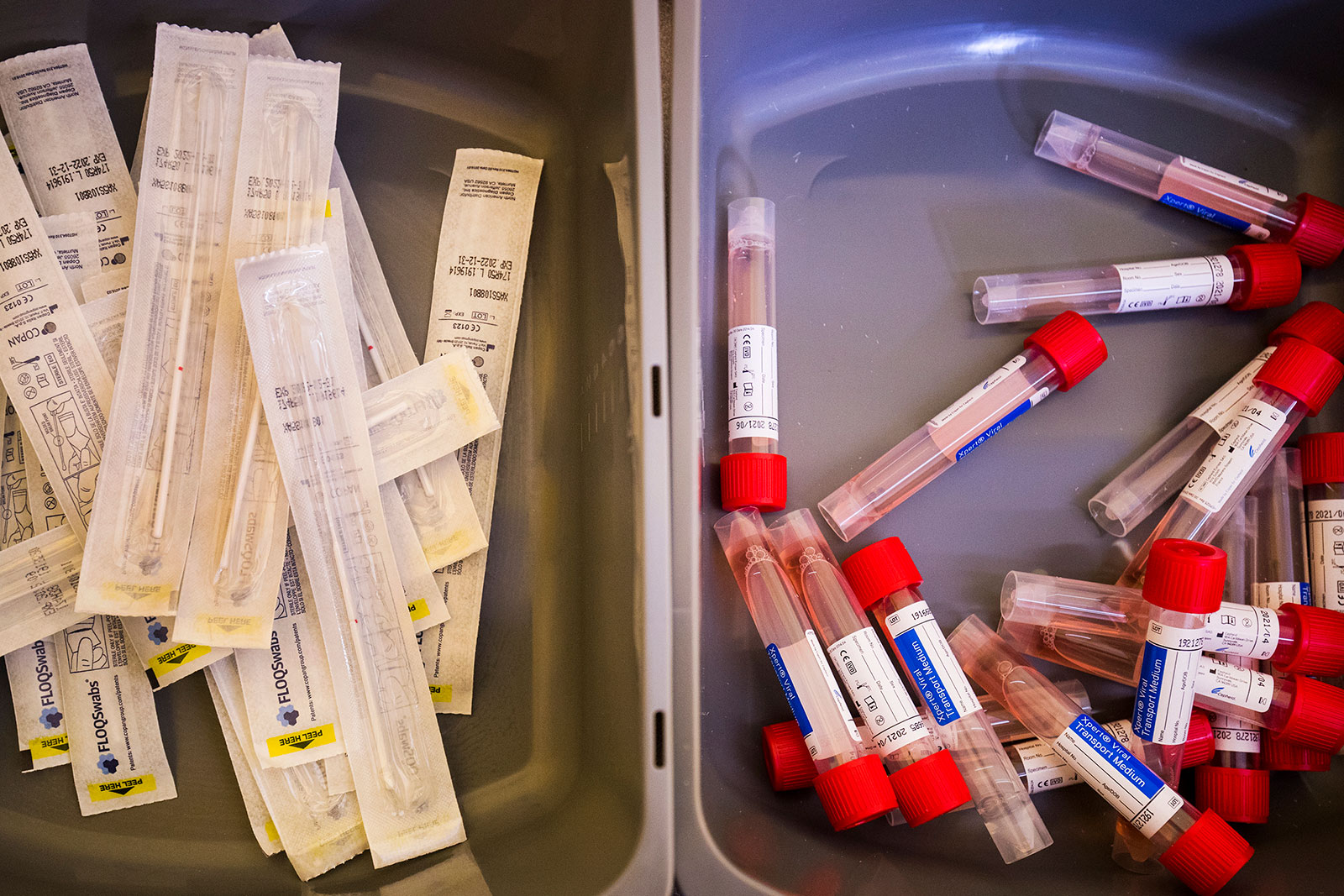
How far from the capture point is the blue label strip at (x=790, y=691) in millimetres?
708

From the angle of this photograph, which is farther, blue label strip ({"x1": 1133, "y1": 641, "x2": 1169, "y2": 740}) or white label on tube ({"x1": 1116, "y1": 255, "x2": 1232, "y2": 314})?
Result: white label on tube ({"x1": 1116, "y1": 255, "x2": 1232, "y2": 314})

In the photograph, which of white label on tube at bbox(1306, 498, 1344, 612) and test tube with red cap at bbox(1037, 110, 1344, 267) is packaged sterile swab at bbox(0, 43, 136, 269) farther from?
white label on tube at bbox(1306, 498, 1344, 612)

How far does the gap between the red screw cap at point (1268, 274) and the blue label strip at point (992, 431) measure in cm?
26

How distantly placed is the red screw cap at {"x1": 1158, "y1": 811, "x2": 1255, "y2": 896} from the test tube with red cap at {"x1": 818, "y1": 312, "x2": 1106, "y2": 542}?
356 millimetres

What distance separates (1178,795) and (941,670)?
0.73 ft

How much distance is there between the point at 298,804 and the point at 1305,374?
0.99 meters

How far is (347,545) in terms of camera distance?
28.9 inches

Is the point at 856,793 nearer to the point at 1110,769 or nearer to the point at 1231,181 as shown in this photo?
the point at 1110,769

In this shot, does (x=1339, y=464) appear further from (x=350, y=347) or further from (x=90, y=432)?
(x=90, y=432)

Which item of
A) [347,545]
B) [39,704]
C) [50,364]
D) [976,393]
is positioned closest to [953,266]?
[976,393]

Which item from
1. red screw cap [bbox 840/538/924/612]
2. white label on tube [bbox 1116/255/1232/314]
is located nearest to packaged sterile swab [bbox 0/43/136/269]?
red screw cap [bbox 840/538/924/612]

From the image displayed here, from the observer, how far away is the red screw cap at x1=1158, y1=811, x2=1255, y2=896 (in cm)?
67

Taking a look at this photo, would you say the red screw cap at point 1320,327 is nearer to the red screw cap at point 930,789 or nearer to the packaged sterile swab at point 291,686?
the red screw cap at point 930,789

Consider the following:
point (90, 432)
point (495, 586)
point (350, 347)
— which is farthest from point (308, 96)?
point (495, 586)
